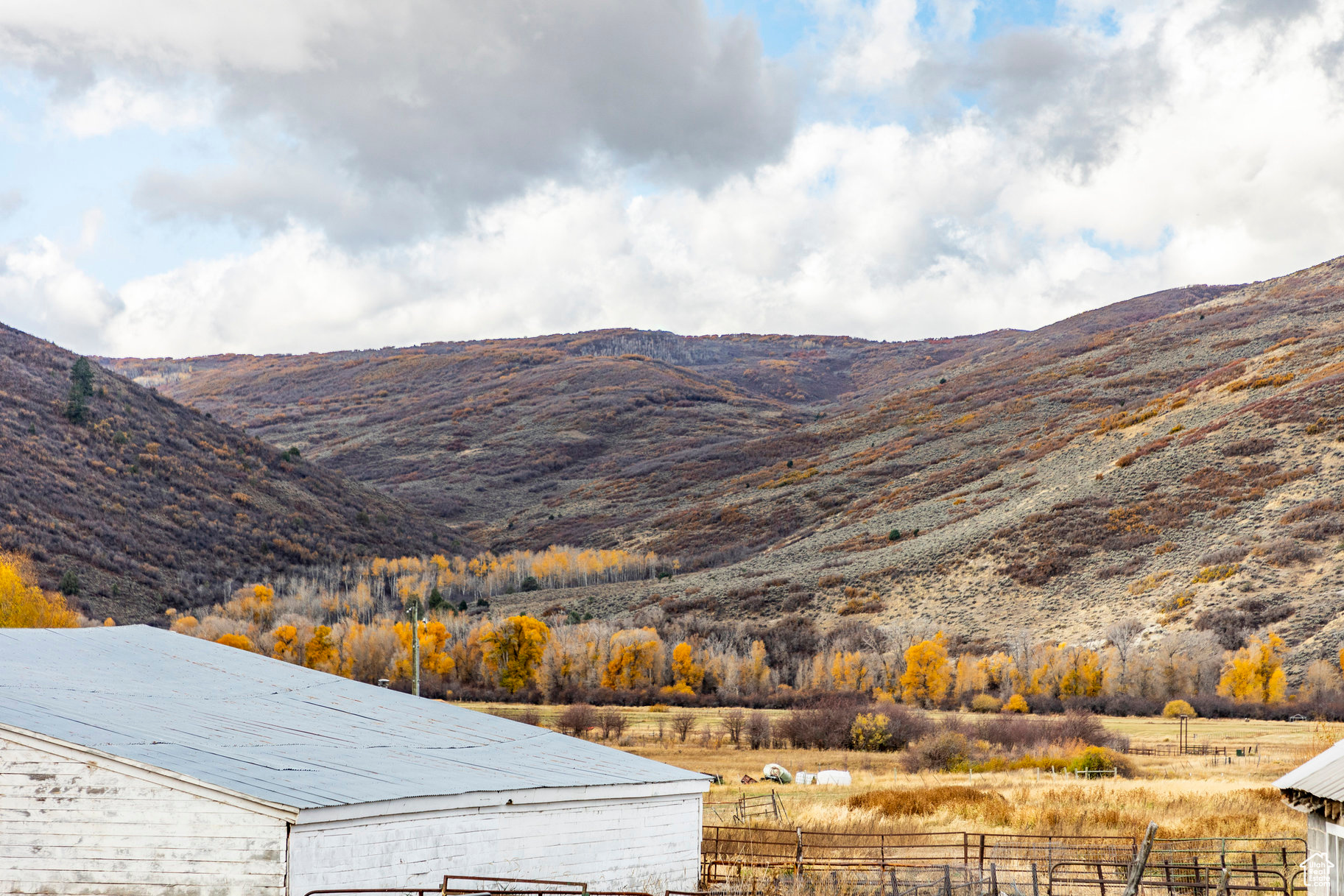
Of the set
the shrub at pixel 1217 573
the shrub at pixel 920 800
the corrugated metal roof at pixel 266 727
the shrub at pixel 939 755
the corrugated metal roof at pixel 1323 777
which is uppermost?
the shrub at pixel 1217 573

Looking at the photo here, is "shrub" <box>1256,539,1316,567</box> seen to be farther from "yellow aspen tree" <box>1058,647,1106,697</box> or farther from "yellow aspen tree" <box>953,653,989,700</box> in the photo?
"yellow aspen tree" <box>953,653,989,700</box>

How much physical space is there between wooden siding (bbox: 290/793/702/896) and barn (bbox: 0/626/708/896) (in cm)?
2

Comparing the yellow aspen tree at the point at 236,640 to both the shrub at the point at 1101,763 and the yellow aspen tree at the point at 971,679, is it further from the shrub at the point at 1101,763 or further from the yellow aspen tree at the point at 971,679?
the shrub at the point at 1101,763

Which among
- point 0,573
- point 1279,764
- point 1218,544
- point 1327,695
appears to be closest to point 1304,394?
A: point 1218,544

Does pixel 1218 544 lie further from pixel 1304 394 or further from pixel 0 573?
pixel 0 573

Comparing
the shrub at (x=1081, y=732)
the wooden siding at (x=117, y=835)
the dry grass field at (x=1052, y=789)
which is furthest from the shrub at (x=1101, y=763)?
the wooden siding at (x=117, y=835)

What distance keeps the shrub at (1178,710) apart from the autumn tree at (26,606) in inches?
2217

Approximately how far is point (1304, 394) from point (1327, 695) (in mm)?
45453

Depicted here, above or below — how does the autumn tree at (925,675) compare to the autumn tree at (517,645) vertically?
below

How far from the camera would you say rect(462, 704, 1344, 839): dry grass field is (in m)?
25.7

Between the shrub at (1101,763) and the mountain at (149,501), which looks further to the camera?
the mountain at (149,501)

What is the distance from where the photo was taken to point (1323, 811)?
13.7 m

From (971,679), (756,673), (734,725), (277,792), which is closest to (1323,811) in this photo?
(277,792)

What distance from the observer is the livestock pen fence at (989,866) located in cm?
1730
